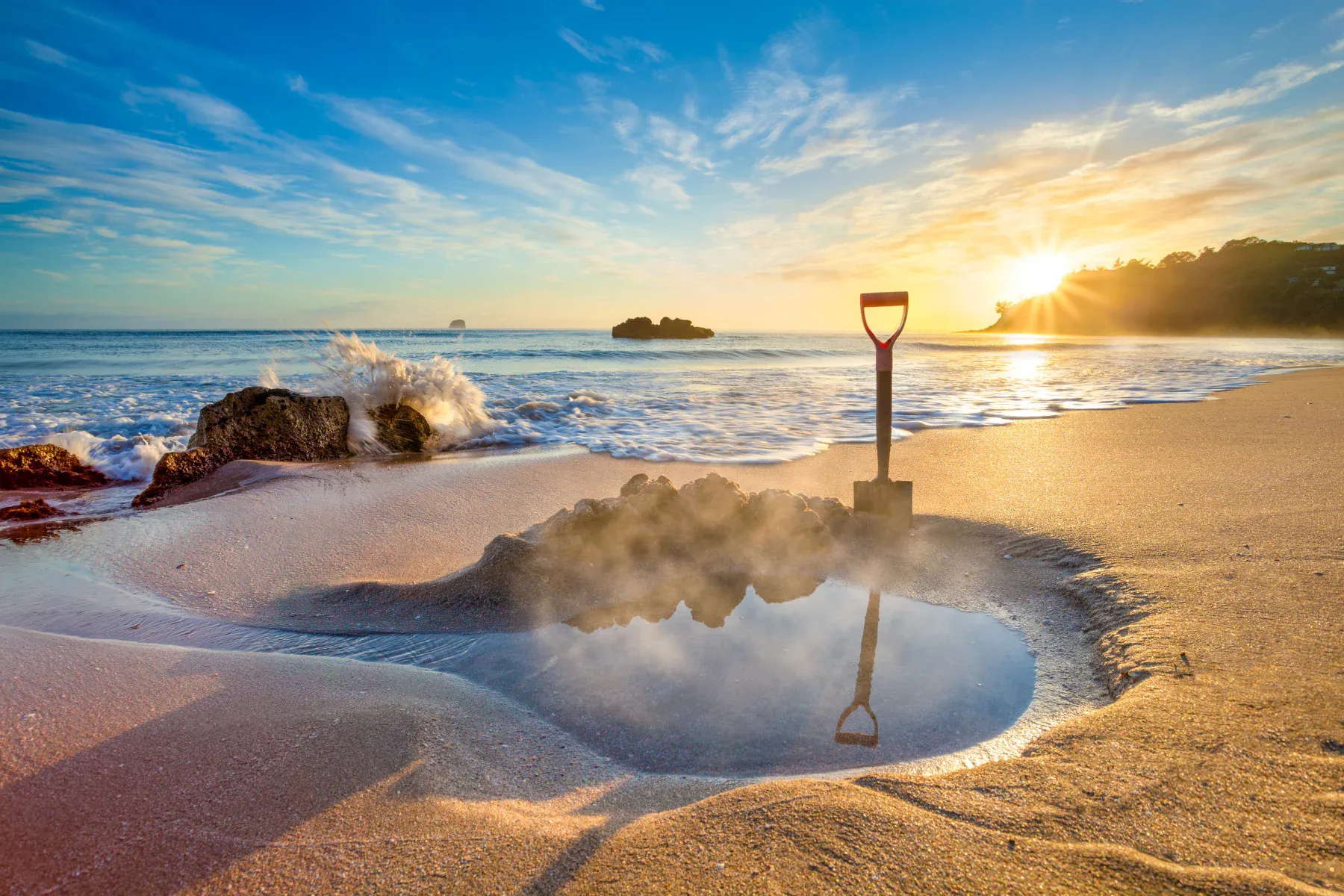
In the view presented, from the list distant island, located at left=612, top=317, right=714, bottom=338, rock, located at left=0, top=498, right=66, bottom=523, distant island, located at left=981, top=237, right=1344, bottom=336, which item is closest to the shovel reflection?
rock, located at left=0, top=498, right=66, bottom=523

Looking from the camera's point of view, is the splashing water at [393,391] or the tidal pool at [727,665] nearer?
the tidal pool at [727,665]

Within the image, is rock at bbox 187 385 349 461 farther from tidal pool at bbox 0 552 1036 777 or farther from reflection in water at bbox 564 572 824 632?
reflection in water at bbox 564 572 824 632

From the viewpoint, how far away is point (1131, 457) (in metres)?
4.58

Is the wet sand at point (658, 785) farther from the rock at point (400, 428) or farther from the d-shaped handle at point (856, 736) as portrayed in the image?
the rock at point (400, 428)

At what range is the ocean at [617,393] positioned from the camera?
6.46 m

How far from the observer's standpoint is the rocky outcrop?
5.24m

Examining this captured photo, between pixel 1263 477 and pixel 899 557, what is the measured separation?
257 centimetres

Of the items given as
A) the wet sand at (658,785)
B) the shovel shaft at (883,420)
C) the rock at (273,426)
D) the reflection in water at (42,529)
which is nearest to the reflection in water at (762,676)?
the wet sand at (658,785)

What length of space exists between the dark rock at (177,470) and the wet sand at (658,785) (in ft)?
8.32

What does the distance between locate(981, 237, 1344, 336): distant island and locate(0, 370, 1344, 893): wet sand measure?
4785cm

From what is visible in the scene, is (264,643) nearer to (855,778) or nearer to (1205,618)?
(855,778)

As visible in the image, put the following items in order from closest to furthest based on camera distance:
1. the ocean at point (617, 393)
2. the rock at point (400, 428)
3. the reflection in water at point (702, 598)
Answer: the reflection in water at point (702, 598), the rock at point (400, 428), the ocean at point (617, 393)

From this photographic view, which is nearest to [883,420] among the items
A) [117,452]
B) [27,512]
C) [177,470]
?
[177,470]

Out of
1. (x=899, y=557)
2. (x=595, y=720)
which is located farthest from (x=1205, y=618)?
(x=595, y=720)
